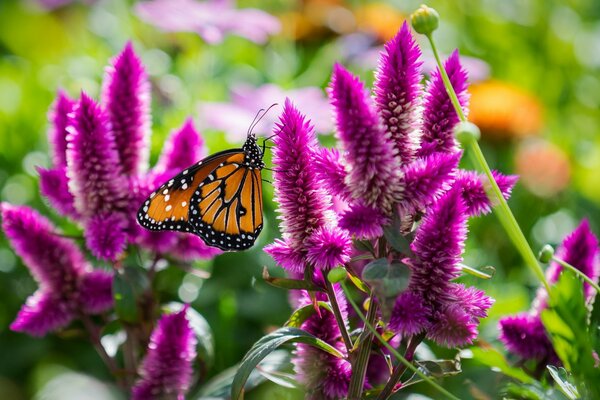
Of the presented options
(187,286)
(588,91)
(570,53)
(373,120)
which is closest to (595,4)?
(570,53)

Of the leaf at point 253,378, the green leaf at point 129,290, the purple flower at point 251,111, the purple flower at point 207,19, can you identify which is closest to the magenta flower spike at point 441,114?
the leaf at point 253,378

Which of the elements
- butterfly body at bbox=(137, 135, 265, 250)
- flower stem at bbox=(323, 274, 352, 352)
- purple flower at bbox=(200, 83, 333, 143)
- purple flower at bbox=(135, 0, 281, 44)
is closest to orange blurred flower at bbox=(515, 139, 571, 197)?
purple flower at bbox=(200, 83, 333, 143)

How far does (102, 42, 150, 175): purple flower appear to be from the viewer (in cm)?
107

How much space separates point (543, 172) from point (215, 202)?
3.63ft

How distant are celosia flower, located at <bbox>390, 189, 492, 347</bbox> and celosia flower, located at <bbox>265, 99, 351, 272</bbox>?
8 cm

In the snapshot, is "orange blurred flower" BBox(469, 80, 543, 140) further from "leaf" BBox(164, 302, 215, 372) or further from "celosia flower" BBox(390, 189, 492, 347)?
"celosia flower" BBox(390, 189, 492, 347)

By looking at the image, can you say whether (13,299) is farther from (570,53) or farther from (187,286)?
(570,53)

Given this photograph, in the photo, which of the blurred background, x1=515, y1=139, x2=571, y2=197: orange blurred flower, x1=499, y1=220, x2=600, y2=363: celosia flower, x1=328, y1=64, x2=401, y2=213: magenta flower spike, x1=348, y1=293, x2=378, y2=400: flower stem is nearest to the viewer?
x1=328, y1=64, x2=401, y2=213: magenta flower spike

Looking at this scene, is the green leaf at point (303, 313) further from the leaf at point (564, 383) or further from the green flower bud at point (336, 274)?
the leaf at point (564, 383)

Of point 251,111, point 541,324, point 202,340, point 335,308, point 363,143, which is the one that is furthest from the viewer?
point 251,111

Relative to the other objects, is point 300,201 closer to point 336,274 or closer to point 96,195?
point 336,274

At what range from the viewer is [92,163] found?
102 cm

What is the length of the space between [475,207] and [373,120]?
0.53 ft

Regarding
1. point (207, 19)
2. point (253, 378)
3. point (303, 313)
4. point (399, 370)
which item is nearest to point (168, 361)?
point (253, 378)
